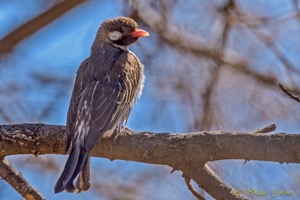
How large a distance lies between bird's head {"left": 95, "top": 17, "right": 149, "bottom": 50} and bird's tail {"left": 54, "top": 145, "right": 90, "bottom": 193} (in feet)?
4.79

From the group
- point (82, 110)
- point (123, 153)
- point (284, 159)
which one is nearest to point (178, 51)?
point (82, 110)

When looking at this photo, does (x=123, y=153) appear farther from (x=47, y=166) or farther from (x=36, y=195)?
(x=47, y=166)

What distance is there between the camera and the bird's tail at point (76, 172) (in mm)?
3930

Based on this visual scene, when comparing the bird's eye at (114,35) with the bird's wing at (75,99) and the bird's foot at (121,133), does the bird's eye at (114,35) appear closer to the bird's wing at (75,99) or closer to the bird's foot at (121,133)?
the bird's wing at (75,99)

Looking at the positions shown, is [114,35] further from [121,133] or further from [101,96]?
[121,133]

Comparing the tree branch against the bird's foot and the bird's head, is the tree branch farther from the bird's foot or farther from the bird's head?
the bird's head

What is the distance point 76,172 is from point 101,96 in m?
0.75

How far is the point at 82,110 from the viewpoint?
178 inches

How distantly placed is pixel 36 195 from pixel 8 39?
1746 millimetres

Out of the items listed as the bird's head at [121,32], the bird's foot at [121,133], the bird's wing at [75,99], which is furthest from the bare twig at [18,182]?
the bird's head at [121,32]

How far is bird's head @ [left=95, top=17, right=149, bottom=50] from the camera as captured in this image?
5383mm

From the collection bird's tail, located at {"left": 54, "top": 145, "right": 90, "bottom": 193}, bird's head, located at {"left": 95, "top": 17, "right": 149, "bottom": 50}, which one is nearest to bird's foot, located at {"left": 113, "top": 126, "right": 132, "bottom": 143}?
bird's tail, located at {"left": 54, "top": 145, "right": 90, "bottom": 193}

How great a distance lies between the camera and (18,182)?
418 centimetres

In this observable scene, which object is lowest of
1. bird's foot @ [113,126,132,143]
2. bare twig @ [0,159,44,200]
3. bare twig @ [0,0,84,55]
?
bare twig @ [0,159,44,200]
